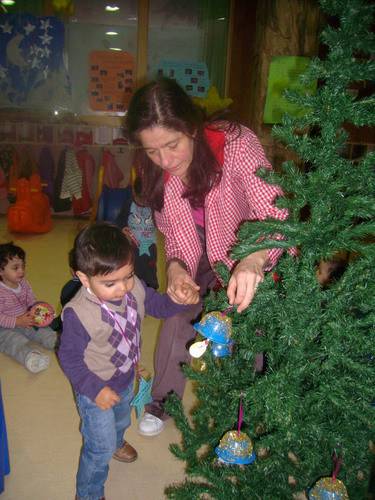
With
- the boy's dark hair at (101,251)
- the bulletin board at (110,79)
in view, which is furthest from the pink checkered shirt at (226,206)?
the bulletin board at (110,79)

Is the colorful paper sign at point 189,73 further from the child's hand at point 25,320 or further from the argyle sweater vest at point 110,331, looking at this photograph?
the argyle sweater vest at point 110,331

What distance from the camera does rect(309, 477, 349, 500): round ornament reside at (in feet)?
2.75

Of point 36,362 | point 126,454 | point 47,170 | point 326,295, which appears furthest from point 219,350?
point 47,170

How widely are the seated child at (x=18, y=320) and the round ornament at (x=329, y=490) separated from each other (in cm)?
160

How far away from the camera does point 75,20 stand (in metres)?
4.83

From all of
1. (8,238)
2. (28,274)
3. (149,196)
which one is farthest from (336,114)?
(8,238)

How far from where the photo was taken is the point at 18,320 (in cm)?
214

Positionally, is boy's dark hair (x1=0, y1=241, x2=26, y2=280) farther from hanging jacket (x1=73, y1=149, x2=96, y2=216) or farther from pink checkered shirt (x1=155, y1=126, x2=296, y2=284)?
hanging jacket (x1=73, y1=149, x2=96, y2=216)

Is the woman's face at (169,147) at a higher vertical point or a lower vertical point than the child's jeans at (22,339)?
higher

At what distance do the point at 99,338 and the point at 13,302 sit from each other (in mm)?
1278

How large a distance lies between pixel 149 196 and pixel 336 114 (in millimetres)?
927

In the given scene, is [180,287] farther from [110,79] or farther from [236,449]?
[110,79]

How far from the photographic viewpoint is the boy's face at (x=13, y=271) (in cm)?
215

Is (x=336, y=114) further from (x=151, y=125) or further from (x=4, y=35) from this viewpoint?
(x=4, y=35)
